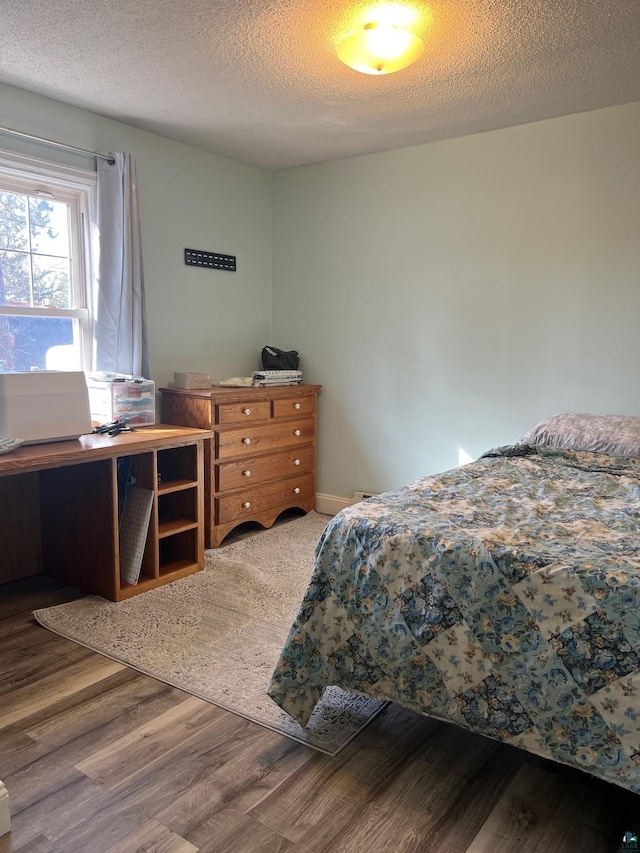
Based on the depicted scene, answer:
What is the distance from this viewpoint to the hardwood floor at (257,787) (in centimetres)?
149

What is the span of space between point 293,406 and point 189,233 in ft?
4.08

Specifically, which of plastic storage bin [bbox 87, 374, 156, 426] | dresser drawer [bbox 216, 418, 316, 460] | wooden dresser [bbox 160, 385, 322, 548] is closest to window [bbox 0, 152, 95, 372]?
plastic storage bin [bbox 87, 374, 156, 426]

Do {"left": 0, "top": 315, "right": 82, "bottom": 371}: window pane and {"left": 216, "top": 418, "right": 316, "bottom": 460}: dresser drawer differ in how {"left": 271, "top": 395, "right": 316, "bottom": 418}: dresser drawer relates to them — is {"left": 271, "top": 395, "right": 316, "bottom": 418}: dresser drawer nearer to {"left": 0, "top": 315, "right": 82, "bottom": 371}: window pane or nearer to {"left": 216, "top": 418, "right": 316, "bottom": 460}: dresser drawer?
{"left": 216, "top": 418, "right": 316, "bottom": 460}: dresser drawer

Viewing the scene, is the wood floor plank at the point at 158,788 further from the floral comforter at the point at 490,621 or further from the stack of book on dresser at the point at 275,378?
the stack of book on dresser at the point at 275,378

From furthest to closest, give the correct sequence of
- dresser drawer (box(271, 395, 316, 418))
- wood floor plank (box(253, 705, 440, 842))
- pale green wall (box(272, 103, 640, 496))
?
1. dresser drawer (box(271, 395, 316, 418))
2. pale green wall (box(272, 103, 640, 496))
3. wood floor plank (box(253, 705, 440, 842))

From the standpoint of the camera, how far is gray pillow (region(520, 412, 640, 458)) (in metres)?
2.76

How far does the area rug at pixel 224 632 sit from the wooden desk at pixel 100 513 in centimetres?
14

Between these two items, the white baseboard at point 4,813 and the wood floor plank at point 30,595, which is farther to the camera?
the wood floor plank at point 30,595

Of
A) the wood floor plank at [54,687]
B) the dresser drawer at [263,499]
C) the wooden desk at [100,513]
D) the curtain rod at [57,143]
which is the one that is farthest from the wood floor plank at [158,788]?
the curtain rod at [57,143]

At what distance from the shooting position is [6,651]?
2.36m

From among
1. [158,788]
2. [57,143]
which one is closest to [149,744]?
[158,788]

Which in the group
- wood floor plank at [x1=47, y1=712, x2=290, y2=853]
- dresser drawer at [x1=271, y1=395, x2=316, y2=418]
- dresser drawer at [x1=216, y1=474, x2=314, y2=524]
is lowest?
wood floor plank at [x1=47, y1=712, x2=290, y2=853]

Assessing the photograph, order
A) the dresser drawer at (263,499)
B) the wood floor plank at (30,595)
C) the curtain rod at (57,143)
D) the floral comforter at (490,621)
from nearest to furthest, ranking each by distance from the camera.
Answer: the floral comforter at (490,621)
the wood floor plank at (30,595)
the curtain rod at (57,143)
the dresser drawer at (263,499)

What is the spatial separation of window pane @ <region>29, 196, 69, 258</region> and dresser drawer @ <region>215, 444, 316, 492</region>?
1414 mm
